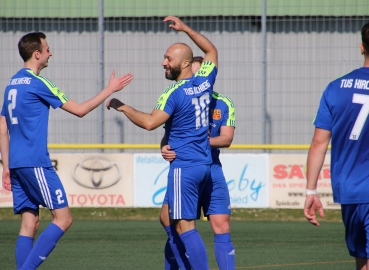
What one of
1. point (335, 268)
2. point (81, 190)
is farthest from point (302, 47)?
point (335, 268)

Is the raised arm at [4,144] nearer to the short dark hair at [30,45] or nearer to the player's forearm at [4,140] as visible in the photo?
the player's forearm at [4,140]

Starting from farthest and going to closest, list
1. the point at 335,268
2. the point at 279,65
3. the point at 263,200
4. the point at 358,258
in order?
the point at 279,65, the point at 263,200, the point at 335,268, the point at 358,258

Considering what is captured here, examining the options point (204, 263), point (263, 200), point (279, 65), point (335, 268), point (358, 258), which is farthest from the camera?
point (279, 65)

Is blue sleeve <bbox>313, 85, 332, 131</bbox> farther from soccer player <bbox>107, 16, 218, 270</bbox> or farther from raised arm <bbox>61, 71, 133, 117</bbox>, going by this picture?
raised arm <bbox>61, 71, 133, 117</bbox>

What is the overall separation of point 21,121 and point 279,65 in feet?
25.5

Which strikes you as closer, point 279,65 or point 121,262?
point 121,262

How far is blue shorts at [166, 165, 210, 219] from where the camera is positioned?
245 inches

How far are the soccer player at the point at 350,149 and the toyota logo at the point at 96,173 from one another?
8177mm

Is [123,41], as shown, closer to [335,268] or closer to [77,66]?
[77,66]

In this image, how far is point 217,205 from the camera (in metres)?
6.71

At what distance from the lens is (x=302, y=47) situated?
45.1 ft

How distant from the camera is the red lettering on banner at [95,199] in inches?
502

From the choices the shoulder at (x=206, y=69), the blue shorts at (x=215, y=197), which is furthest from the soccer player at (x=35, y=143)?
the blue shorts at (x=215, y=197)

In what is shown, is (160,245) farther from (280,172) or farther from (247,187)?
(280,172)
